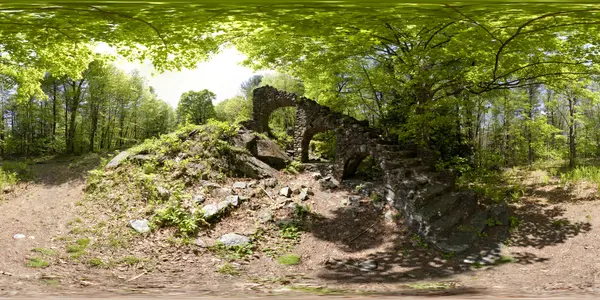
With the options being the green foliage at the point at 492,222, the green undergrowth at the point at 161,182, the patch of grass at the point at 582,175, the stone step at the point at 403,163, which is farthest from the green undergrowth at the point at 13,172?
the patch of grass at the point at 582,175

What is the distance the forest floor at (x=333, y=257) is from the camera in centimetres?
158

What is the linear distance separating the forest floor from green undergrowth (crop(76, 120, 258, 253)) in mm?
334

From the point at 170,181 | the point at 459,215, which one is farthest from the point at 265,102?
the point at 459,215

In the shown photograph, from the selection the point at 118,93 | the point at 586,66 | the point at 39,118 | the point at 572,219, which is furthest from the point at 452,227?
the point at 39,118

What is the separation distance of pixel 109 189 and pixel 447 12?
6.89 m

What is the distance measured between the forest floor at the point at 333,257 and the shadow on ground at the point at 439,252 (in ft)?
0.07

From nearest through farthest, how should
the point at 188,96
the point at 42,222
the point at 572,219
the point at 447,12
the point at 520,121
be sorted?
the point at 447,12 → the point at 42,222 → the point at 188,96 → the point at 572,219 → the point at 520,121

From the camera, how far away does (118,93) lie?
7.30 meters

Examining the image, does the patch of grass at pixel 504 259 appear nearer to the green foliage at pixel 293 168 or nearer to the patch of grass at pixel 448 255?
the patch of grass at pixel 448 255

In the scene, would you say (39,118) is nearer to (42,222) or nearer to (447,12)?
(42,222)

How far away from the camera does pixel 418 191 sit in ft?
22.9

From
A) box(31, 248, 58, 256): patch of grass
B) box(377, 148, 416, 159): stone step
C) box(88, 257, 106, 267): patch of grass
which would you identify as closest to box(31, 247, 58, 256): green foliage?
box(31, 248, 58, 256): patch of grass

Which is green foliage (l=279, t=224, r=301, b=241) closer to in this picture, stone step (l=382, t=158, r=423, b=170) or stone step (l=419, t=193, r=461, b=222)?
stone step (l=419, t=193, r=461, b=222)

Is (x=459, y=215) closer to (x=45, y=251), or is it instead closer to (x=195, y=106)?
(x=195, y=106)
